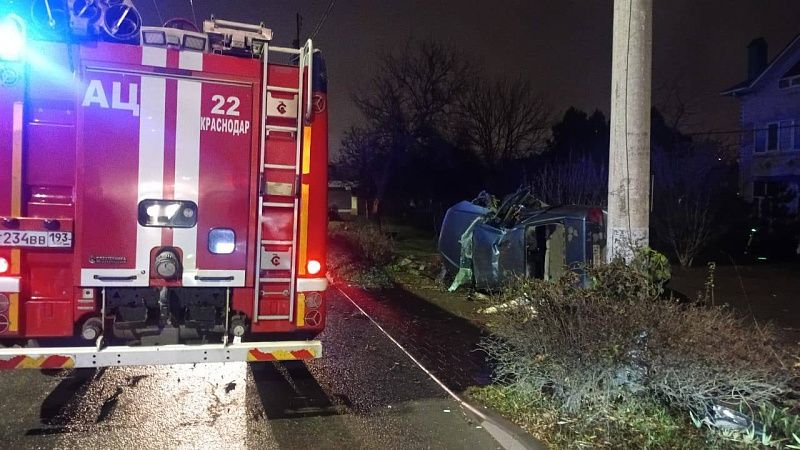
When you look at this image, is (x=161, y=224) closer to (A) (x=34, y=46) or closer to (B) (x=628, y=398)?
(A) (x=34, y=46)

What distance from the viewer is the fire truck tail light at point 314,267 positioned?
5223 mm

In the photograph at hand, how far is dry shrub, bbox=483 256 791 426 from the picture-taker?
447cm

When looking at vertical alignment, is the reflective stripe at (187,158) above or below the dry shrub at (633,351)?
above

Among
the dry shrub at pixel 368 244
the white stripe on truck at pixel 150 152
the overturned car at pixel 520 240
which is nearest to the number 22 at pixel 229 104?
the white stripe on truck at pixel 150 152

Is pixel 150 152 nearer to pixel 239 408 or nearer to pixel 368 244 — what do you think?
pixel 239 408

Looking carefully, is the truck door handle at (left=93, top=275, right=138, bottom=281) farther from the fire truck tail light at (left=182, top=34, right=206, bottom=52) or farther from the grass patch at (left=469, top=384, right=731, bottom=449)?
the grass patch at (left=469, top=384, right=731, bottom=449)

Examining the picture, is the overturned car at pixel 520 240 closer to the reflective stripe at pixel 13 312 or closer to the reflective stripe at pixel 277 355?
the reflective stripe at pixel 277 355

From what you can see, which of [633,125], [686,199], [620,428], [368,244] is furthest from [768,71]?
[620,428]

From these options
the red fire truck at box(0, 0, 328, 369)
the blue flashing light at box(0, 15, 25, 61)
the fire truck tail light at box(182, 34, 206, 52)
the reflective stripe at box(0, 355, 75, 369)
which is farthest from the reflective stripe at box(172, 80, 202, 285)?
the blue flashing light at box(0, 15, 25, 61)

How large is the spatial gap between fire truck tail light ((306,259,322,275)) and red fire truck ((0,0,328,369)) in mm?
18

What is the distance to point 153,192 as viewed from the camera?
4.86 metres

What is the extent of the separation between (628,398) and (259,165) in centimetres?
329

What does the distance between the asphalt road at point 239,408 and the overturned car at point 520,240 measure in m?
3.48

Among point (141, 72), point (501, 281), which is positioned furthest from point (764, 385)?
point (501, 281)
